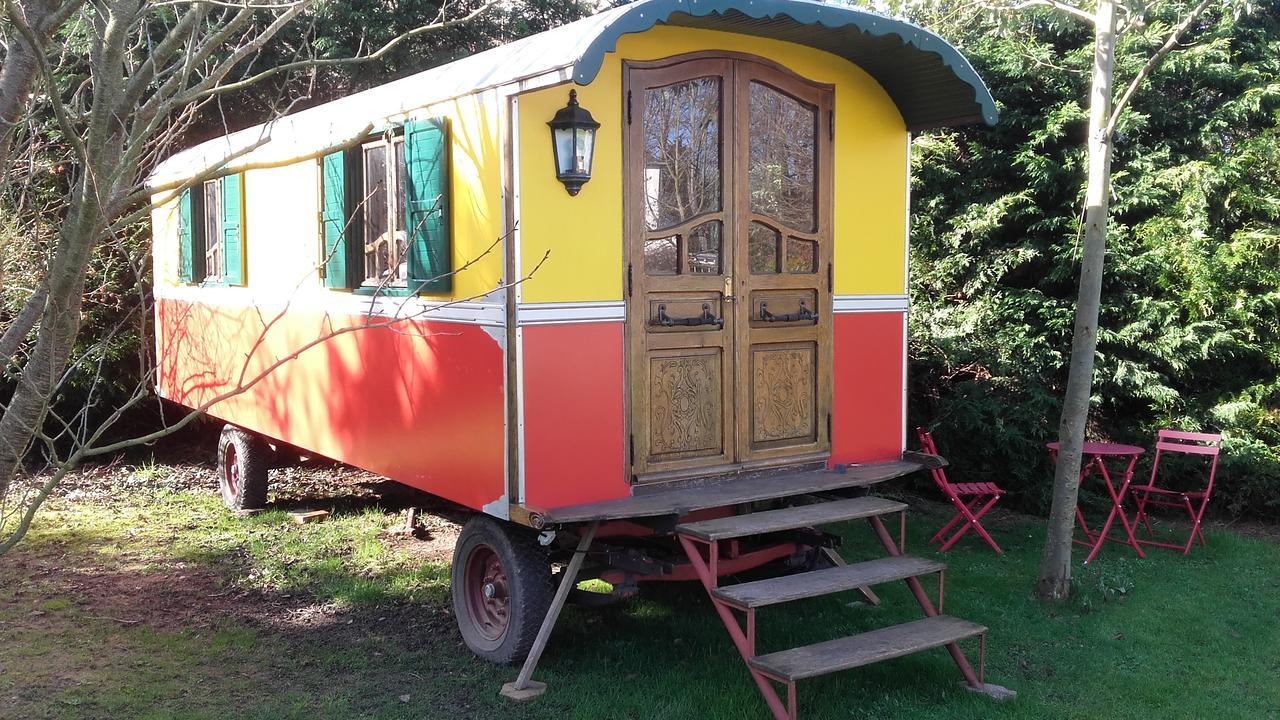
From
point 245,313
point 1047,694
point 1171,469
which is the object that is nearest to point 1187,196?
point 1171,469

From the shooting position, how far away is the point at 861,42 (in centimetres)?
559

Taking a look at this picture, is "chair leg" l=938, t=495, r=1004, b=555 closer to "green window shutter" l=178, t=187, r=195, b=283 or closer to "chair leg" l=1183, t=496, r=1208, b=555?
"chair leg" l=1183, t=496, r=1208, b=555

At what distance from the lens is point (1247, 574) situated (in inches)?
267

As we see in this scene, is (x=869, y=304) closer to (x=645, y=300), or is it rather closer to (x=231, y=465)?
(x=645, y=300)

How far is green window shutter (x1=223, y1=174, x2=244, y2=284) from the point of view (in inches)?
303

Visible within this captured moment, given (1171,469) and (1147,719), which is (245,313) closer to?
(1147,719)

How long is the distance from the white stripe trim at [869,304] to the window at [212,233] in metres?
4.21

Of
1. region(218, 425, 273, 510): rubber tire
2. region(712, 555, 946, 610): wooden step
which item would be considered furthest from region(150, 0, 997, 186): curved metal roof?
region(218, 425, 273, 510): rubber tire

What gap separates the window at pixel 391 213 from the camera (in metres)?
5.37

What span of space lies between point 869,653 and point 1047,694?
38.3 inches

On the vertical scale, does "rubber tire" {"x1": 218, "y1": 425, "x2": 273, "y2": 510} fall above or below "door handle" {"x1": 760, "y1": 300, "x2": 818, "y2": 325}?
below

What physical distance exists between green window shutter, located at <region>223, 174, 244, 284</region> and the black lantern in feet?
11.8

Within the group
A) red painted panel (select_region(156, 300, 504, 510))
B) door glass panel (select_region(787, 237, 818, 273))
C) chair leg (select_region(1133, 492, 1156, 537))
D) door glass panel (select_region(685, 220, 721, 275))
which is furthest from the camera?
chair leg (select_region(1133, 492, 1156, 537))

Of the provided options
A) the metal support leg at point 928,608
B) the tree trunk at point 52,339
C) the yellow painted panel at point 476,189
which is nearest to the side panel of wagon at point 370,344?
the yellow painted panel at point 476,189
